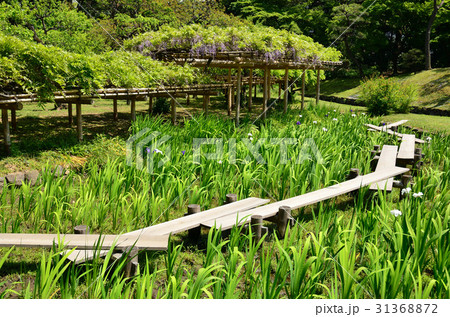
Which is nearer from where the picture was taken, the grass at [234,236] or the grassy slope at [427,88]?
the grass at [234,236]

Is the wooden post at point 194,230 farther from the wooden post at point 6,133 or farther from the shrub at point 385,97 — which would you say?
the shrub at point 385,97

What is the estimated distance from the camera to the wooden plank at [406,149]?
19.2 feet

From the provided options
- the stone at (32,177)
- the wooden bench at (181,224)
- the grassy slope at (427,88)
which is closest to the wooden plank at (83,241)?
the wooden bench at (181,224)

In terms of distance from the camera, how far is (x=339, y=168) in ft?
16.0

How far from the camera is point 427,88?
17141 millimetres

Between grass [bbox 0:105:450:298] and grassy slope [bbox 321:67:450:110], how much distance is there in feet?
34.1

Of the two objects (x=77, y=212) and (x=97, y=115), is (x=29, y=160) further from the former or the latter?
(x=97, y=115)

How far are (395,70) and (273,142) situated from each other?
790 inches

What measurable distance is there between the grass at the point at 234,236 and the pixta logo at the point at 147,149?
0.36 ft

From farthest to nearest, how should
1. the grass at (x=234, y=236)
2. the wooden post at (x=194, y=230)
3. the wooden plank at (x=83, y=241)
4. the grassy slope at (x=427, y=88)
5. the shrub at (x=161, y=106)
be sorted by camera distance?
1. the grassy slope at (x=427, y=88)
2. the shrub at (x=161, y=106)
3. the wooden post at (x=194, y=230)
4. the wooden plank at (x=83, y=241)
5. the grass at (x=234, y=236)

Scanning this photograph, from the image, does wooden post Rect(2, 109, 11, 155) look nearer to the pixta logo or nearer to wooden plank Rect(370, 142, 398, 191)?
the pixta logo

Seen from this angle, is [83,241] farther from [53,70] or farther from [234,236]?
[53,70]

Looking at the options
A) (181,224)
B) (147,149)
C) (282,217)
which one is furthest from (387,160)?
(181,224)

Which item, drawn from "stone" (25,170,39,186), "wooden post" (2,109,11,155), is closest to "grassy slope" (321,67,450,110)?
"wooden post" (2,109,11,155)
